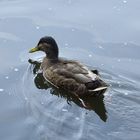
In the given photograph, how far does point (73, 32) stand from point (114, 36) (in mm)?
866

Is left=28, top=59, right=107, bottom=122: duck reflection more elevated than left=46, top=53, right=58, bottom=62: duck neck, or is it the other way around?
left=46, top=53, right=58, bottom=62: duck neck

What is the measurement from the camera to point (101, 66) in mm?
10633

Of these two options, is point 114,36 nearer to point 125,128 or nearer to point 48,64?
point 48,64

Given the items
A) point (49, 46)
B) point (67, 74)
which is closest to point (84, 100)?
point (67, 74)

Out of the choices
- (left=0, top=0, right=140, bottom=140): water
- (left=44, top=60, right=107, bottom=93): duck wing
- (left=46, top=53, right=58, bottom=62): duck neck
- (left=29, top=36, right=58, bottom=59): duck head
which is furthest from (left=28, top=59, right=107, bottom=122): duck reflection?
(left=29, top=36, right=58, bottom=59): duck head

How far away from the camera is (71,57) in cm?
1105

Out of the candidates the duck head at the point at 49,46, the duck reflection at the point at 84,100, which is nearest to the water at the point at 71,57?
the duck reflection at the point at 84,100

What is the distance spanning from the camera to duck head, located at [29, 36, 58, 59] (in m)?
10.9

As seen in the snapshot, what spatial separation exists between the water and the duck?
20cm

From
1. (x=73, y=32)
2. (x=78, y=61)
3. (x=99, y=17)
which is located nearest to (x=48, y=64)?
(x=78, y=61)

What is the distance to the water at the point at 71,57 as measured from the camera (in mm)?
8727

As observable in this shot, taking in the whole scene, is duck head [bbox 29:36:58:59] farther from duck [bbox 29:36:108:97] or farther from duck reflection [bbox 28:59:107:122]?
duck reflection [bbox 28:59:107:122]

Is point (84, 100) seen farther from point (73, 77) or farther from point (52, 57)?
point (52, 57)

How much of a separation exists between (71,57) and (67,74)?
36.3 inches
